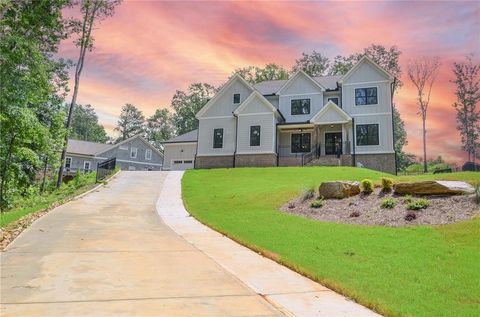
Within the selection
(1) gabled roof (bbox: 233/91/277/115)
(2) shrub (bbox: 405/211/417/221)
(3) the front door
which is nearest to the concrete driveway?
(2) shrub (bbox: 405/211/417/221)

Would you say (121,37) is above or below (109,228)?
above

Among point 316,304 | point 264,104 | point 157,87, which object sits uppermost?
point 264,104

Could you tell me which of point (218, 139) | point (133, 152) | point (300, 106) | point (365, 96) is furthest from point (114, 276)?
point (133, 152)

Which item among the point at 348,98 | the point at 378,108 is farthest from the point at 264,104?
the point at 378,108

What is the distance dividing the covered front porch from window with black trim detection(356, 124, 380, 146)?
2.38ft

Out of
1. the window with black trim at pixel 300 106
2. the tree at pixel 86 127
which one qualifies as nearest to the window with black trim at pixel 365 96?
the window with black trim at pixel 300 106

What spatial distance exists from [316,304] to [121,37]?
11.8m

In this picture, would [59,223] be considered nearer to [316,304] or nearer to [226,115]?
[316,304]

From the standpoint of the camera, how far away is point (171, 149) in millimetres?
41406

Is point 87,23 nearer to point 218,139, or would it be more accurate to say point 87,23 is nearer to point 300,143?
point 218,139

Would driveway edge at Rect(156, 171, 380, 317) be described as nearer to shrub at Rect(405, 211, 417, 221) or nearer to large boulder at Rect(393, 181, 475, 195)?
shrub at Rect(405, 211, 417, 221)

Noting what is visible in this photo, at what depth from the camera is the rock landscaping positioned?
10648 mm

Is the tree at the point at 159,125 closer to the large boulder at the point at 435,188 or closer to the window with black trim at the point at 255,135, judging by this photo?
the window with black trim at the point at 255,135

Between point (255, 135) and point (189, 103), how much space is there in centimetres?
4096
